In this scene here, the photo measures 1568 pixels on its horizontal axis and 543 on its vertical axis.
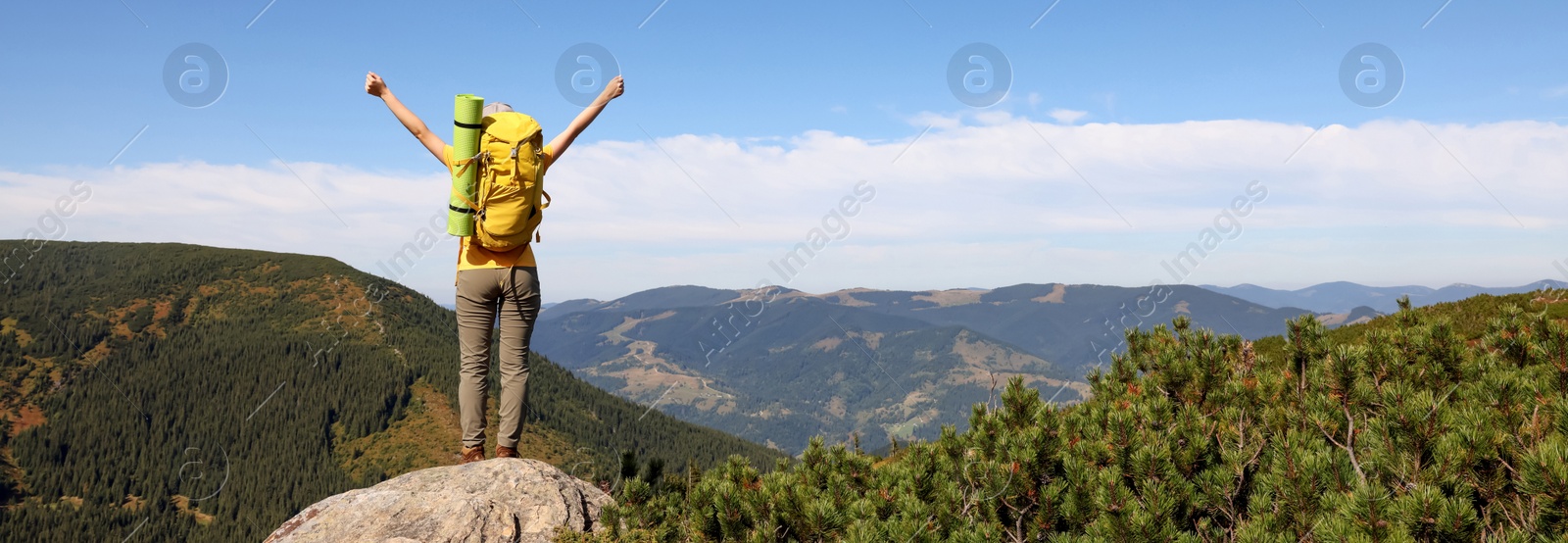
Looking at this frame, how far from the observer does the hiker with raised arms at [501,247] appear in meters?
8.32

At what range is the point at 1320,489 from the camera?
6.16m

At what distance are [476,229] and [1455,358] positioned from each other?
34.1 feet

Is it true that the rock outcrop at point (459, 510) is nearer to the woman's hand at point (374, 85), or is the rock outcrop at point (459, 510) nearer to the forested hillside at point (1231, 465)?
the forested hillside at point (1231, 465)

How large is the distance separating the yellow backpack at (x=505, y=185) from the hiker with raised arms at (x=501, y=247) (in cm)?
1

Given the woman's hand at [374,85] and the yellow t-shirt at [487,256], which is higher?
the woman's hand at [374,85]

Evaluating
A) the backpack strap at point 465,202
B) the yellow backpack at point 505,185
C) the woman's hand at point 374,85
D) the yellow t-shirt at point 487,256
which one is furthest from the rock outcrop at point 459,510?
the woman's hand at point 374,85

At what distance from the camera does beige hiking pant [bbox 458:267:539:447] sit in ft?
28.3

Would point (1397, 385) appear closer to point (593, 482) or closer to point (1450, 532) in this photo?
point (1450, 532)

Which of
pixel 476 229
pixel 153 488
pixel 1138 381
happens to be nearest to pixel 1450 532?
pixel 1138 381

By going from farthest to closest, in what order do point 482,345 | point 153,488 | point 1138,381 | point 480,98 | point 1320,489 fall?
point 153,488 < point 1138,381 < point 482,345 < point 480,98 < point 1320,489

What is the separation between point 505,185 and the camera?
8.29 meters

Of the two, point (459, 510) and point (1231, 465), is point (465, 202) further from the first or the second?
point (1231, 465)

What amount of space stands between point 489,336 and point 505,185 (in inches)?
69.6

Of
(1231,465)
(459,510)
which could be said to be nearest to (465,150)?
(459,510)
